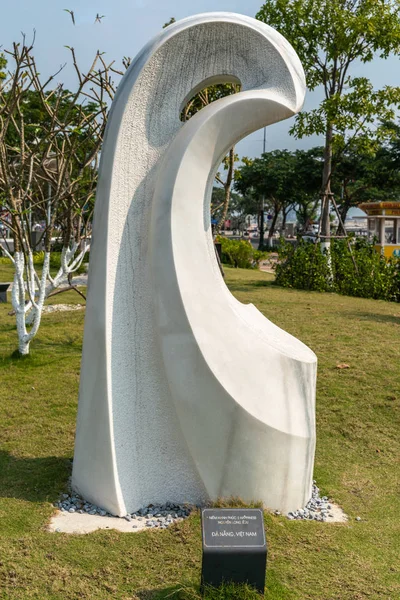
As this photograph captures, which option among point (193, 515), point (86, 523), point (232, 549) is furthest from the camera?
point (193, 515)

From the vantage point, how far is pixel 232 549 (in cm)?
374

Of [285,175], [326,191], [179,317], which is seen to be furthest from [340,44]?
[285,175]

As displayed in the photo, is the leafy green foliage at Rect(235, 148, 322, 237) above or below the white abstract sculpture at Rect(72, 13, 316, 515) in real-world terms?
above

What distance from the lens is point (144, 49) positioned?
475 centimetres

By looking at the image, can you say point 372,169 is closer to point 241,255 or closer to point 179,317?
point 241,255

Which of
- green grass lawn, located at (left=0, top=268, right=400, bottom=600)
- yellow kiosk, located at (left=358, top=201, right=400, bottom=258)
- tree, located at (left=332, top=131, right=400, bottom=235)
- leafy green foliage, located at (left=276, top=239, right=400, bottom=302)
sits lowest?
green grass lawn, located at (left=0, top=268, right=400, bottom=600)

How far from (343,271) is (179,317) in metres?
11.3

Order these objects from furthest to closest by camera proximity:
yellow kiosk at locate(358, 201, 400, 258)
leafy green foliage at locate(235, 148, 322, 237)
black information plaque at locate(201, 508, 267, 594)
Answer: leafy green foliage at locate(235, 148, 322, 237), yellow kiosk at locate(358, 201, 400, 258), black information plaque at locate(201, 508, 267, 594)

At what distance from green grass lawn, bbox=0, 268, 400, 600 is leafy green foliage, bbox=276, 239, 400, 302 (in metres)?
5.27

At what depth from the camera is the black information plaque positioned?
12.3 feet

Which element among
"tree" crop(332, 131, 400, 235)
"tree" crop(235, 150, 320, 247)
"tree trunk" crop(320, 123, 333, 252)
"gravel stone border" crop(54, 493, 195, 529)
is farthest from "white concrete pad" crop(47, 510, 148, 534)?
"tree" crop(235, 150, 320, 247)

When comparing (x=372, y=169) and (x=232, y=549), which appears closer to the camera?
(x=232, y=549)

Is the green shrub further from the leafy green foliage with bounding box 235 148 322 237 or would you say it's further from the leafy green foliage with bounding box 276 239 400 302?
the leafy green foliage with bounding box 235 148 322 237

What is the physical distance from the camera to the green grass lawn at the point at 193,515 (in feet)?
13.3
